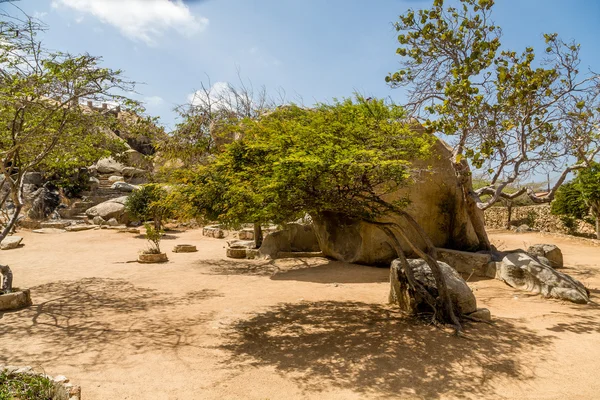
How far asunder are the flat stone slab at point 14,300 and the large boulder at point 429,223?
328 inches

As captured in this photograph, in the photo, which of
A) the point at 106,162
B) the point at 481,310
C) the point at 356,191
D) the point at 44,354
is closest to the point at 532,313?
the point at 481,310

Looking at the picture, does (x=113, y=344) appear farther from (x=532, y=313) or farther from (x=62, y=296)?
(x=532, y=313)

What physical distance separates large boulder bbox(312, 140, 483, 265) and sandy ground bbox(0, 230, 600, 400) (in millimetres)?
1904

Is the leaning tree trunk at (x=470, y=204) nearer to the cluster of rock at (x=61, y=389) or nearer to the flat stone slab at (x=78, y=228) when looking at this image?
the cluster of rock at (x=61, y=389)

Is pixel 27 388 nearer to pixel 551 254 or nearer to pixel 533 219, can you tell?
pixel 551 254

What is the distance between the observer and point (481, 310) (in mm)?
7301

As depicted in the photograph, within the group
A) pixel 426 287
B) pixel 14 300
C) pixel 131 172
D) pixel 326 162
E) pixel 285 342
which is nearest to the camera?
pixel 326 162

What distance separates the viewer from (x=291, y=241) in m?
15.6

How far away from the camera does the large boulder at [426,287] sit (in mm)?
7336

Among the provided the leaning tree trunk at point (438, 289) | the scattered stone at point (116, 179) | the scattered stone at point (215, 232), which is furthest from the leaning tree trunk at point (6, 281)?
the scattered stone at point (116, 179)

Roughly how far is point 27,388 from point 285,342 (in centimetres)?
338

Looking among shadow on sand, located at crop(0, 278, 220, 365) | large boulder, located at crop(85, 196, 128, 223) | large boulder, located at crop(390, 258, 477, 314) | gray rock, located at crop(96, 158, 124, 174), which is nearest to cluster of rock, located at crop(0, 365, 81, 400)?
shadow on sand, located at crop(0, 278, 220, 365)

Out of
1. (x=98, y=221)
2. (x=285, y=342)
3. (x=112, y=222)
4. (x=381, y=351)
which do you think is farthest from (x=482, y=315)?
(x=98, y=221)

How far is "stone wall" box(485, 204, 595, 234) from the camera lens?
25141 millimetres
